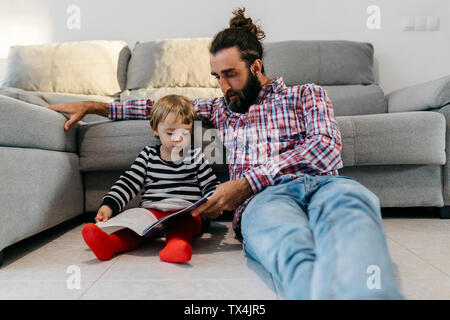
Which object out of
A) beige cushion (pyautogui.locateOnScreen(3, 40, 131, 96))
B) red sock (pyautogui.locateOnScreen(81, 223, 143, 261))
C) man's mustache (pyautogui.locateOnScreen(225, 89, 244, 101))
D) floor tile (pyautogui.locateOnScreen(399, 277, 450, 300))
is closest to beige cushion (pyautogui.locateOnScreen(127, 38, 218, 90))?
beige cushion (pyautogui.locateOnScreen(3, 40, 131, 96))

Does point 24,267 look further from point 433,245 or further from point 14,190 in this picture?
point 433,245

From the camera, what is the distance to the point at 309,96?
99cm

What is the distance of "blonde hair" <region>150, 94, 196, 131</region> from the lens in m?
1.13

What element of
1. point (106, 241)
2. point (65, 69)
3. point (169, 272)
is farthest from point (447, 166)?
point (65, 69)

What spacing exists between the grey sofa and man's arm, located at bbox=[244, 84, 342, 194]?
0.37 m

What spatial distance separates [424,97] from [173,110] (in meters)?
1.08

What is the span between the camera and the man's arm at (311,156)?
34.4 inches

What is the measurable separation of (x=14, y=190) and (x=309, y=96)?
34.6 inches

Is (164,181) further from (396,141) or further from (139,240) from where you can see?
(396,141)

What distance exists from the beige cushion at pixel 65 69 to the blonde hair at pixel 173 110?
0.84 metres

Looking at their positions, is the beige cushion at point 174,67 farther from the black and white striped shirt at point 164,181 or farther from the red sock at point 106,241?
the red sock at point 106,241

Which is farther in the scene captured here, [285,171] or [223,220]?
[223,220]

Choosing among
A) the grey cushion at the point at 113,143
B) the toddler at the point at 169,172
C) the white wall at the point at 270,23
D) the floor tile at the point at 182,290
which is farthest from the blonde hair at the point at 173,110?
the white wall at the point at 270,23
